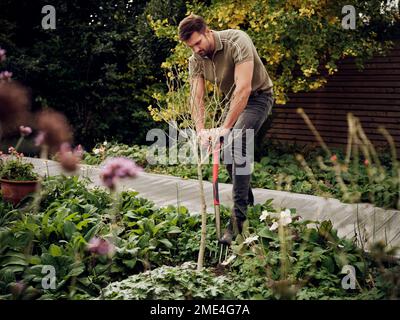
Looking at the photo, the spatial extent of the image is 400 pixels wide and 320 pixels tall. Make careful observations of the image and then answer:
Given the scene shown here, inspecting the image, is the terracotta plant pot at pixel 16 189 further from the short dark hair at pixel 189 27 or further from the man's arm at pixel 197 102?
the short dark hair at pixel 189 27

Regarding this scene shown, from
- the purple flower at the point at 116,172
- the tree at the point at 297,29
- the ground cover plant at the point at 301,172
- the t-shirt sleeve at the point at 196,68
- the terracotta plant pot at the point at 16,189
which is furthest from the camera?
the tree at the point at 297,29

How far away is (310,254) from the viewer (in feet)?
8.29

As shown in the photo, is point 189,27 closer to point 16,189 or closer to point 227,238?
point 227,238

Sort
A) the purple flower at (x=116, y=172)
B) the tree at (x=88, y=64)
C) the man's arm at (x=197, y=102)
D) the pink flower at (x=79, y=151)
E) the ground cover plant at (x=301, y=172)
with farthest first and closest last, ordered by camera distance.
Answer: the tree at (x=88, y=64) → the ground cover plant at (x=301, y=172) → the man's arm at (x=197, y=102) → the pink flower at (x=79, y=151) → the purple flower at (x=116, y=172)

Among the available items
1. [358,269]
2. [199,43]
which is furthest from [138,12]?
[358,269]

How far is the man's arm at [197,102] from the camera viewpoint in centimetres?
273

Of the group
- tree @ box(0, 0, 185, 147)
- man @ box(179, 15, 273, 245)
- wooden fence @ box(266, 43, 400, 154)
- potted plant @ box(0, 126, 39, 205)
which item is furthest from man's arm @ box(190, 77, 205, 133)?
tree @ box(0, 0, 185, 147)

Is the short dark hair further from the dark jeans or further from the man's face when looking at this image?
the dark jeans

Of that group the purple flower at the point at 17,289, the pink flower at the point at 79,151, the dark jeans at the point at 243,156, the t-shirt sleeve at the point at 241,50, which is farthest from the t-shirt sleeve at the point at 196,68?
the purple flower at the point at 17,289

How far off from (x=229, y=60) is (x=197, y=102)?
462 mm

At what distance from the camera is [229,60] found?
3137 millimetres
